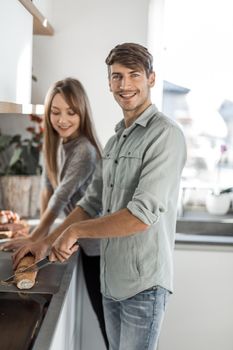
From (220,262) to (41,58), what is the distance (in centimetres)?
126

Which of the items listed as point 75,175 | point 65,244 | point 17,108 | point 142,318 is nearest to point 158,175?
point 65,244

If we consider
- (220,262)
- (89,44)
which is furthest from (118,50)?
(220,262)

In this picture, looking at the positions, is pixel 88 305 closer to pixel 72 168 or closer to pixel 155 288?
pixel 72 168

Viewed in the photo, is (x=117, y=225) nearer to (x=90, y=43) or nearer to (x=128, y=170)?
(x=128, y=170)

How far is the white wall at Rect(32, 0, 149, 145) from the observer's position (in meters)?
2.39

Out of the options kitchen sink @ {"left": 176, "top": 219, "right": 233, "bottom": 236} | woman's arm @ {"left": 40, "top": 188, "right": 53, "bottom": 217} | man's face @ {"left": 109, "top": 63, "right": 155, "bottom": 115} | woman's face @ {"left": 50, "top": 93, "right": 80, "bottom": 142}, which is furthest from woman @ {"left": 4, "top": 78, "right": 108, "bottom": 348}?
kitchen sink @ {"left": 176, "top": 219, "right": 233, "bottom": 236}

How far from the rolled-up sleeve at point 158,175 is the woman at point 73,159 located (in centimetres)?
58

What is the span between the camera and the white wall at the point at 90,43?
2393 mm

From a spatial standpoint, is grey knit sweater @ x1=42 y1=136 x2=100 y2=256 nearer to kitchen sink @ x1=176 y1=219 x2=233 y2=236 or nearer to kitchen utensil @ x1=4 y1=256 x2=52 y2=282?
kitchen utensil @ x1=4 y1=256 x2=52 y2=282

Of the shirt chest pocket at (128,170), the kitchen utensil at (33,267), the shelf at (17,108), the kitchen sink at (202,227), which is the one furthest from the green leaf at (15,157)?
the shirt chest pocket at (128,170)

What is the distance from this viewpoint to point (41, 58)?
8.02 ft

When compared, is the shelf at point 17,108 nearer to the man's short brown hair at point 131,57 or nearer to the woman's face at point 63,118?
the woman's face at point 63,118

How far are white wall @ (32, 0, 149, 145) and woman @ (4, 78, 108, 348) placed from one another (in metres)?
0.46

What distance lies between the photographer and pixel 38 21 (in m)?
2.08
